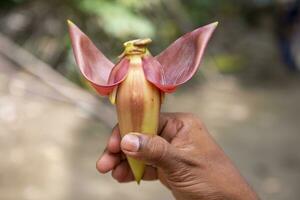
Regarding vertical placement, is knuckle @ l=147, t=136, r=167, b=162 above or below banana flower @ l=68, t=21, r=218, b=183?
below

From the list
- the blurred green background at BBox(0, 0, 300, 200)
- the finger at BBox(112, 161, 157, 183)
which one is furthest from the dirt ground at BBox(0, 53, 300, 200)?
the finger at BBox(112, 161, 157, 183)

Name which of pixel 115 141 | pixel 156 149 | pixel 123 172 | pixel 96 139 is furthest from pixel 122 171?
pixel 96 139

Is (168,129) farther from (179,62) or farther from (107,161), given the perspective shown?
(179,62)

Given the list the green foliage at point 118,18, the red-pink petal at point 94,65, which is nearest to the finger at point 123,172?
the red-pink petal at point 94,65

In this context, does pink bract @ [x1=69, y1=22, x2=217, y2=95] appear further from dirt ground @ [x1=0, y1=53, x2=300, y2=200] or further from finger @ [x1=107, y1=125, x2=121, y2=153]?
dirt ground @ [x1=0, y1=53, x2=300, y2=200]

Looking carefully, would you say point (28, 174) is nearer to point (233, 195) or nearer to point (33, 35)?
point (33, 35)

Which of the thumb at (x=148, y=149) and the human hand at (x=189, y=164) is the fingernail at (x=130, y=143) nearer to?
the thumb at (x=148, y=149)

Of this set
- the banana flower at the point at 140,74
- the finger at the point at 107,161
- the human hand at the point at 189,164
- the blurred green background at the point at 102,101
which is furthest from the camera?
the blurred green background at the point at 102,101

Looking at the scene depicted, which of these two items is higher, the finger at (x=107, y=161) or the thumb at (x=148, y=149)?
the thumb at (x=148, y=149)
